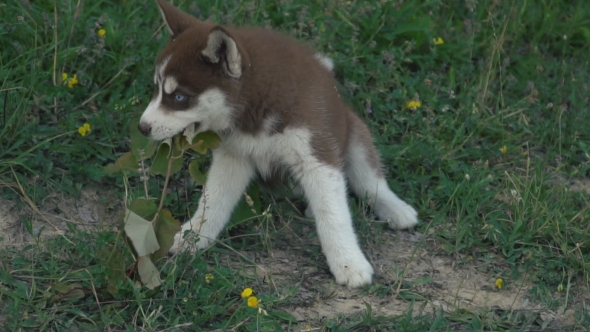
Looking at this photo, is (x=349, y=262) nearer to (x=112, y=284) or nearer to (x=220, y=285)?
(x=220, y=285)

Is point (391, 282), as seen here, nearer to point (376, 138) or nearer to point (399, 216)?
point (399, 216)

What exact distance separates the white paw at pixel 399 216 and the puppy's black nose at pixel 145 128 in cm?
175

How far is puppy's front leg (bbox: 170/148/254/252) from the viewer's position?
18.9 feet

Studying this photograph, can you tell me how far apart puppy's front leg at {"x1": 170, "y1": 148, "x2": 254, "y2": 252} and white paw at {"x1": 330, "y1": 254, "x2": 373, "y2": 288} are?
821 millimetres

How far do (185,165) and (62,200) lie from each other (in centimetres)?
90

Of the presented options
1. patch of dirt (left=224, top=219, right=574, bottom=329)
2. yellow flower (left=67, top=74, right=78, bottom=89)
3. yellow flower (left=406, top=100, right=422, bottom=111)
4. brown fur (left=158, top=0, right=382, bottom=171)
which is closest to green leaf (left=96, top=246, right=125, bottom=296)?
patch of dirt (left=224, top=219, right=574, bottom=329)

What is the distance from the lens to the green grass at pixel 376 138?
503 cm

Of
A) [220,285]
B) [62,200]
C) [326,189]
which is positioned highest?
[326,189]

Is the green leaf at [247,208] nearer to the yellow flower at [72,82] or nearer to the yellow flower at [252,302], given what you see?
the yellow flower at [252,302]

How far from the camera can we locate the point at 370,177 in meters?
6.21

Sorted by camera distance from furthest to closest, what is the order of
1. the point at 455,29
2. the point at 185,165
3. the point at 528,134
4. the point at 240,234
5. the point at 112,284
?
the point at 455,29 → the point at 528,134 → the point at 185,165 → the point at 240,234 → the point at 112,284

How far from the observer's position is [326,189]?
5473mm

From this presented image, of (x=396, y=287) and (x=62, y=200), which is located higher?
(x=396, y=287)

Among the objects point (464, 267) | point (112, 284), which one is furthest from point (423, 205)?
point (112, 284)
